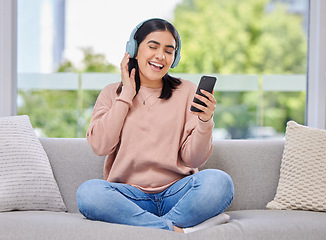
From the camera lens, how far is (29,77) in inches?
115

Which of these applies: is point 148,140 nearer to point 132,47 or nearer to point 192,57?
point 132,47

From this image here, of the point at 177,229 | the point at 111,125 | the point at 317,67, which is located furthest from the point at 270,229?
the point at 317,67

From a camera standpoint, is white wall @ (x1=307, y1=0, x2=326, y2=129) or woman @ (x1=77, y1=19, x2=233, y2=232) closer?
Result: woman @ (x1=77, y1=19, x2=233, y2=232)

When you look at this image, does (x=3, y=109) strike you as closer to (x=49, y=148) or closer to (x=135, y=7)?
(x=49, y=148)

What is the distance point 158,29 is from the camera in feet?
6.58

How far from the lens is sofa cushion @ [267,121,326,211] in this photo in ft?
6.73

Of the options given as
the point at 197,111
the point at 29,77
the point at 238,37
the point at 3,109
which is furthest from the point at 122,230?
the point at 238,37

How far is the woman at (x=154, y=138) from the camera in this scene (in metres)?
1.76

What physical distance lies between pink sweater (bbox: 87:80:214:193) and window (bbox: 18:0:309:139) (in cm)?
94

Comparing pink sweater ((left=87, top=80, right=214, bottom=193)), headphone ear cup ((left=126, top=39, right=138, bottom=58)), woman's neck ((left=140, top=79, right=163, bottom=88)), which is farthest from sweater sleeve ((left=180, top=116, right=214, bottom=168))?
headphone ear cup ((left=126, top=39, right=138, bottom=58))

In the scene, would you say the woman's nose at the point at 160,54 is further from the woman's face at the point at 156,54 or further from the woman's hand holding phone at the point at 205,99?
the woman's hand holding phone at the point at 205,99

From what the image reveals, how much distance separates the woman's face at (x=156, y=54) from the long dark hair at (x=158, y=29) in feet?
0.06

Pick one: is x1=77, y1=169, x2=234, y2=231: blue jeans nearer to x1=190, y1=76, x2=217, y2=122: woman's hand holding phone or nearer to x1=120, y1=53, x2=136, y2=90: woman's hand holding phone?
x1=190, y1=76, x2=217, y2=122: woman's hand holding phone

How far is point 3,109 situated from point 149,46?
1.14m
